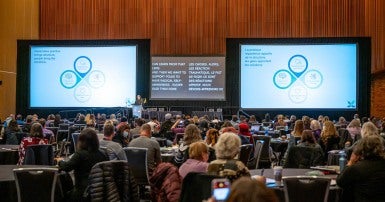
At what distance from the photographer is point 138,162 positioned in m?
7.55

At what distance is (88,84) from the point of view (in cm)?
2242

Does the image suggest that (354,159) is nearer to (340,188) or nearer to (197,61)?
(340,188)

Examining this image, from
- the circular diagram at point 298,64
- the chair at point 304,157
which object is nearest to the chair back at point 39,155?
the chair at point 304,157

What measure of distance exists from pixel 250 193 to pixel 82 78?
68.5 feet

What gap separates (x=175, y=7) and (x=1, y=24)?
22.3 feet

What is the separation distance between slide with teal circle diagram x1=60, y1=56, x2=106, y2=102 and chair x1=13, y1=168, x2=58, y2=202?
1737 centimetres

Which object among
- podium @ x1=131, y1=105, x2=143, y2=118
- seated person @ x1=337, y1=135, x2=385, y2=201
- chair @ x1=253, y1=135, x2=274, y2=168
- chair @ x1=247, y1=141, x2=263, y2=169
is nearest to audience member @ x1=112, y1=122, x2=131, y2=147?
chair @ x1=247, y1=141, x2=263, y2=169

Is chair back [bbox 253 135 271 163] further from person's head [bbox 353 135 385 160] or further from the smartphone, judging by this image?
the smartphone

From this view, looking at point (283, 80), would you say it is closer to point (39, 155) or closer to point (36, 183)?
point (39, 155)

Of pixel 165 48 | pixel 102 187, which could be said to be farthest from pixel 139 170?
pixel 165 48

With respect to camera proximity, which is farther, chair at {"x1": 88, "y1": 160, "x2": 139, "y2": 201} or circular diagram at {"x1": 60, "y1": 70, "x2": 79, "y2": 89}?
circular diagram at {"x1": 60, "y1": 70, "x2": 79, "y2": 89}

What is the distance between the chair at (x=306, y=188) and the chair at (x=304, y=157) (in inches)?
105

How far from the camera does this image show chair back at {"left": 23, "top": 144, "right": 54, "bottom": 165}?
713cm

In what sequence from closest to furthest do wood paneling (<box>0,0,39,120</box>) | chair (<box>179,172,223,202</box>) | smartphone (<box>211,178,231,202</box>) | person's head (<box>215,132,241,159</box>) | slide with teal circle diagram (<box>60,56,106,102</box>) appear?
1. smartphone (<box>211,178,231,202</box>)
2. chair (<box>179,172,223,202</box>)
3. person's head (<box>215,132,241,159</box>)
4. wood paneling (<box>0,0,39,120</box>)
5. slide with teal circle diagram (<box>60,56,106,102</box>)
